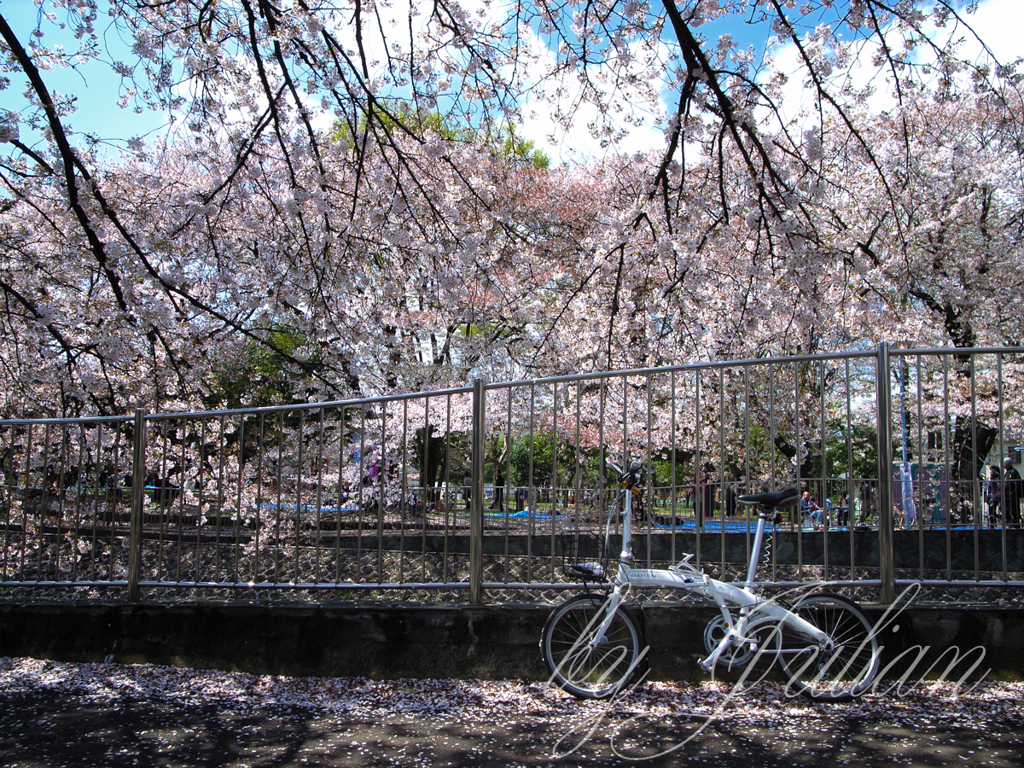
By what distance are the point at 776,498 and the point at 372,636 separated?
8.04 ft

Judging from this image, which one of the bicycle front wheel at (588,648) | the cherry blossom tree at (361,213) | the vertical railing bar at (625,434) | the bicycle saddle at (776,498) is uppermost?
the cherry blossom tree at (361,213)

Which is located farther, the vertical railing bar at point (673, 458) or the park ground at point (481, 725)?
the vertical railing bar at point (673, 458)

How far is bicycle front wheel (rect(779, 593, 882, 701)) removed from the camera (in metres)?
3.72

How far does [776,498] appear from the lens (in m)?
3.82

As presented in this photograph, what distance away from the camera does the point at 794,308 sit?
766cm

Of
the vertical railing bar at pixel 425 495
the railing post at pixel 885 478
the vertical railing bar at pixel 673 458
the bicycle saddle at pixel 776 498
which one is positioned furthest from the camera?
the vertical railing bar at pixel 425 495

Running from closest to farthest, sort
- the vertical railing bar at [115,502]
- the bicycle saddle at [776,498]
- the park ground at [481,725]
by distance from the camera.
Result: the park ground at [481,725]
the bicycle saddle at [776,498]
the vertical railing bar at [115,502]

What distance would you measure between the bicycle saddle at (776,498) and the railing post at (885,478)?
0.50 metres

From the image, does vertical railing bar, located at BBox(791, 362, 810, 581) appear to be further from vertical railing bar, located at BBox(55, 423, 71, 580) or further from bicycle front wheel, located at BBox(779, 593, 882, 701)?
vertical railing bar, located at BBox(55, 423, 71, 580)

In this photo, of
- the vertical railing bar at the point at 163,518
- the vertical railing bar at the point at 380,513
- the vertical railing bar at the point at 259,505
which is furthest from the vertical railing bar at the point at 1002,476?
the vertical railing bar at the point at 163,518

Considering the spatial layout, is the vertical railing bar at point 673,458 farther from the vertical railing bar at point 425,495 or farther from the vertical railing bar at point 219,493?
the vertical railing bar at point 219,493

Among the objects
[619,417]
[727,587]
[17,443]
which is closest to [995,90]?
[619,417]

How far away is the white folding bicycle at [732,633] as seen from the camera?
147 inches

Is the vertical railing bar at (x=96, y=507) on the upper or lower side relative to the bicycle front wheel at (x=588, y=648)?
upper
